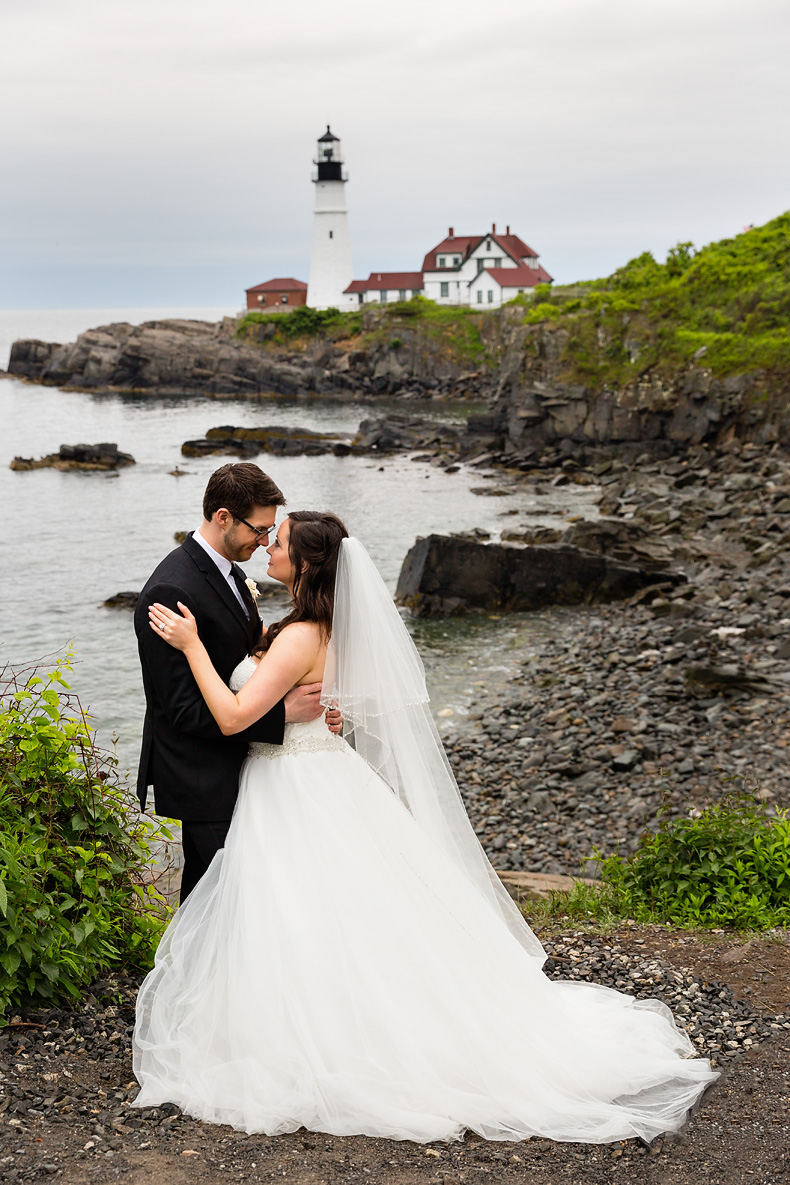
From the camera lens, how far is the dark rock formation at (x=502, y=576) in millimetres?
22188

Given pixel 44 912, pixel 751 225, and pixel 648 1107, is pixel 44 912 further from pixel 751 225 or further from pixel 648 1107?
pixel 751 225

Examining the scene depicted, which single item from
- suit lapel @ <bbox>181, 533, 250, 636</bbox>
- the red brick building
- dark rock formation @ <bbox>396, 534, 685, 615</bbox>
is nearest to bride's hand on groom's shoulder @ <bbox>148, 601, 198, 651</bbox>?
suit lapel @ <bbox>181, 533, 250, 636</bbox>

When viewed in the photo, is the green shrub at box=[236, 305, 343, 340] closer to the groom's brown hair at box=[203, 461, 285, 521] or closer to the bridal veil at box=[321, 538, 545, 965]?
the bridal veil at box=[321, 538, 545, 965]

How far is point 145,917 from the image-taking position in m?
5.31

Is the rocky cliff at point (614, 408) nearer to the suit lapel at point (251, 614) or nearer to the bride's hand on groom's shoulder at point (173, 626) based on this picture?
the suit lapel at point (251, 614)

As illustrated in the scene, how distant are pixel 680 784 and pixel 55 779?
886cm

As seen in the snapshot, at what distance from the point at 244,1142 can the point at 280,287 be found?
110 m

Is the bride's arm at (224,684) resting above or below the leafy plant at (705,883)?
above

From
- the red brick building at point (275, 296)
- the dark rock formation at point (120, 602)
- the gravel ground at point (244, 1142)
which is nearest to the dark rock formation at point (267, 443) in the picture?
the dark rock formation at point (120, 602)

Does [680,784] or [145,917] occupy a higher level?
[145,917]

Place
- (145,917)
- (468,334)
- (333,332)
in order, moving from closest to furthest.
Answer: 1. (145,917)
2. (468,334)
3. (333,332)

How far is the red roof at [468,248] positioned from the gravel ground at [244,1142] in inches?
3975

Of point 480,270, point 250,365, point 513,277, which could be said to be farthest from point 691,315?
point 480,270

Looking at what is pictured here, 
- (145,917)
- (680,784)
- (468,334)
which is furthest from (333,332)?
(145,917)
